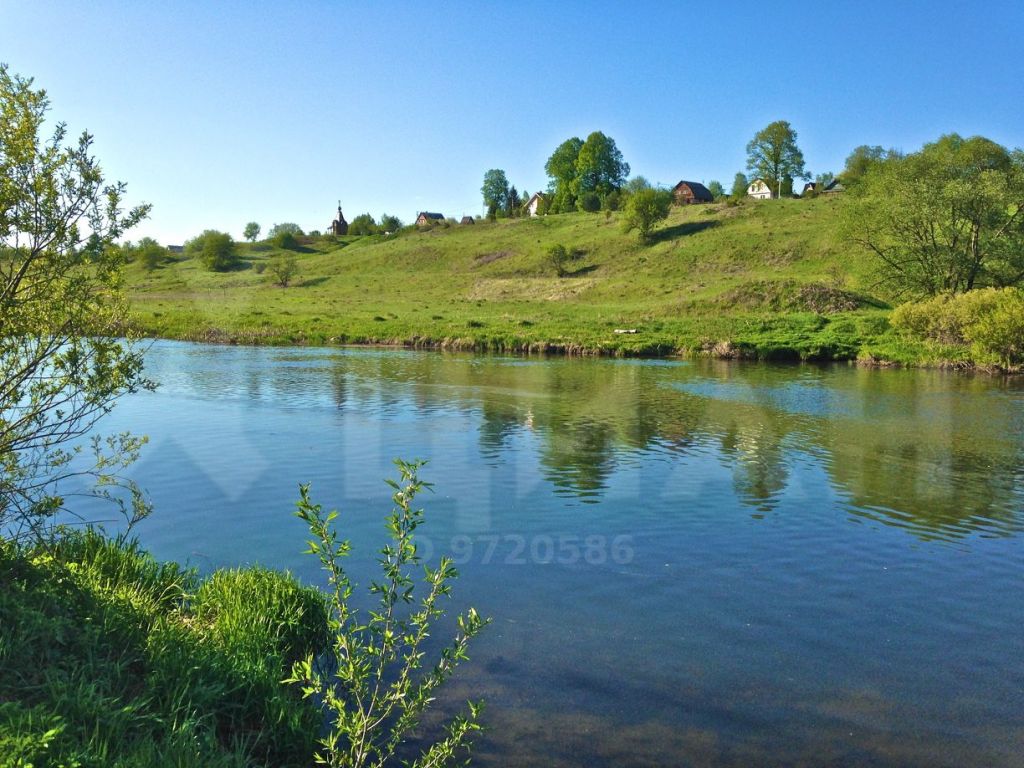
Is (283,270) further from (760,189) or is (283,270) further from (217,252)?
(760,189)

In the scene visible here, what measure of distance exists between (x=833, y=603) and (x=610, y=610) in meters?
2.94

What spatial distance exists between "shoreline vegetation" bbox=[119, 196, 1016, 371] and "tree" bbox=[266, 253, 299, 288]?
976mm

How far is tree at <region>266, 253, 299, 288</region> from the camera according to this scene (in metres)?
90.9

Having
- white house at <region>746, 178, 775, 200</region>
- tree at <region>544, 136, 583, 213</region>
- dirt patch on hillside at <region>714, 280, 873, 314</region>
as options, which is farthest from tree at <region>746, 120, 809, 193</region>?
dirt patch on hillside at <region>714, 280, 873, 314</region>

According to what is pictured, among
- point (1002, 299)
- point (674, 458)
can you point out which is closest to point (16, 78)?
point (674, 458)

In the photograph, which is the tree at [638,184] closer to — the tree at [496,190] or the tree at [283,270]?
the tree at [496,190]

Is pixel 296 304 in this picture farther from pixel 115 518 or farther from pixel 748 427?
pixel 115 518

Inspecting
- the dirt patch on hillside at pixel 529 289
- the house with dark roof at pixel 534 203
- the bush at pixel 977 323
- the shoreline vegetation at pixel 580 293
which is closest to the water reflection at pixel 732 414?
the bush at pixel 977 323

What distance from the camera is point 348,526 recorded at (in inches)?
512

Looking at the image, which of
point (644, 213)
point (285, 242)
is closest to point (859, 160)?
point (644, 213)

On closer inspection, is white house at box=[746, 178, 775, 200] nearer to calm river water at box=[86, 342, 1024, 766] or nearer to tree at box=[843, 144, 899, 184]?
tree at box=[843, 144, 899, 184]

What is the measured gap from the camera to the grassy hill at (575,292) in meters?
49.0

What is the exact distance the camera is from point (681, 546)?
490 inches

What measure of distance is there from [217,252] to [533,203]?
6090 centimetres
